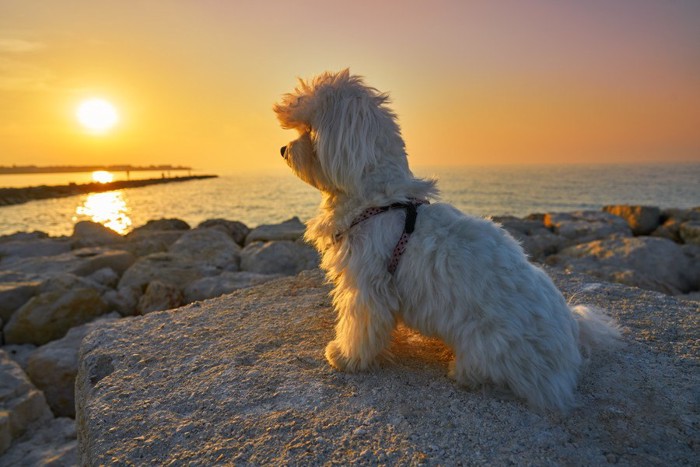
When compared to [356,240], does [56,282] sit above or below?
below

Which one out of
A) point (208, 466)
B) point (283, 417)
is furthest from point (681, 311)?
point (208, 466)

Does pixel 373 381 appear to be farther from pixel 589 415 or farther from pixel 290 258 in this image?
pixel 290 258

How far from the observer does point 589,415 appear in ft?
9.50

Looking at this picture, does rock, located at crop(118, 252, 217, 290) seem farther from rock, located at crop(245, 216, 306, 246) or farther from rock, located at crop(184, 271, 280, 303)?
rock, located at crop(245, 216, 306, 246)

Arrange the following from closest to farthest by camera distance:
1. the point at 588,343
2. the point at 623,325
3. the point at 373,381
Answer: the point at 373,381 < the point at 588,343 < the point at 623,325

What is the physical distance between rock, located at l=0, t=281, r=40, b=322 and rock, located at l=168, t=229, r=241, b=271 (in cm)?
282

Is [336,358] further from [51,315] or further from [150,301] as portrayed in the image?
[51,315]

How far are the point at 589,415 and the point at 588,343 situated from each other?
89 cm

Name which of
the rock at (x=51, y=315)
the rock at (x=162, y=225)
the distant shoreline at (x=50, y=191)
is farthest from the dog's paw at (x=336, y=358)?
the distant shoreline at (x=50, y=191)

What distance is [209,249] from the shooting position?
436 inches

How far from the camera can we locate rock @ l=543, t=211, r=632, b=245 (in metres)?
14.3

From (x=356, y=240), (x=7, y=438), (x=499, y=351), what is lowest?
(x=7, y=438)

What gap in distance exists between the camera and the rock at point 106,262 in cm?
926

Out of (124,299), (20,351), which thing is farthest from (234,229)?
(20,351)
